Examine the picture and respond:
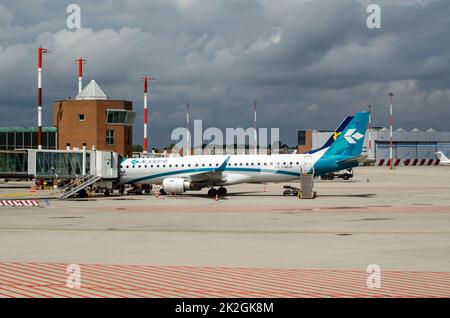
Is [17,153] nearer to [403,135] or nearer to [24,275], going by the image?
[24,275]

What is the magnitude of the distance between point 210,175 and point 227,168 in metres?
2.53

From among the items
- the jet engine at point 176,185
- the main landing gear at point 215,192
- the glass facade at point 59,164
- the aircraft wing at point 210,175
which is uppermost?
the glass facade at point 59,164

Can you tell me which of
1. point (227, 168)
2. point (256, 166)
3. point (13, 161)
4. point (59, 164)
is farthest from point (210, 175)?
point (13, 161)

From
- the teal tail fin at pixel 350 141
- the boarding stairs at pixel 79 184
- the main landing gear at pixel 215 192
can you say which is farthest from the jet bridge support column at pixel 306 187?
the boarding stairs at pixel 79 184

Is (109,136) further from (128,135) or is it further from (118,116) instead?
(128,135)

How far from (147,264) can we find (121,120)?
7175 centimetres

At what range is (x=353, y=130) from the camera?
54.8 m

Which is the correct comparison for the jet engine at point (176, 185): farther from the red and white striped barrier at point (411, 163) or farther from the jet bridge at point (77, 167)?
the red and white striped barrier at point (411, 163)

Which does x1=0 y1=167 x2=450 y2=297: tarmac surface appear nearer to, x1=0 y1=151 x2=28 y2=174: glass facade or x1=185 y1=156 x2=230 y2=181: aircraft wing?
x1=185 y1=156 x2=230 y2=181: aircraft wing

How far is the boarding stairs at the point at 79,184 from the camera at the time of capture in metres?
53.9

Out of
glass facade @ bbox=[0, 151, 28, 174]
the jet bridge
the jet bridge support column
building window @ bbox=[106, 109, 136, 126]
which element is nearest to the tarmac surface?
the jet bridge support column

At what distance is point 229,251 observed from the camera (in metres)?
21.6

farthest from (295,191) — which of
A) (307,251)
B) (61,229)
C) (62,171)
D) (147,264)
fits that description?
(147,264)

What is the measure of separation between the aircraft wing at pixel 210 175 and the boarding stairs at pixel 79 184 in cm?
865
